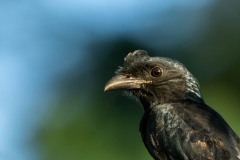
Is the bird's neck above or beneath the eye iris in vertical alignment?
beneath

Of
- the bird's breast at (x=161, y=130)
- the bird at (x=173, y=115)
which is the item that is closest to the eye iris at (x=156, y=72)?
the bird at (x=173, y=115)

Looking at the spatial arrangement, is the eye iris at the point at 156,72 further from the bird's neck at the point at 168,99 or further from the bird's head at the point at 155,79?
the bird's neck at the point at 168,99

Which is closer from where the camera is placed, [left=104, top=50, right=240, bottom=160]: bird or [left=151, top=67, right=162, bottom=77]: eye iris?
[left=104, top=50, right=240, bottom=160]: bird

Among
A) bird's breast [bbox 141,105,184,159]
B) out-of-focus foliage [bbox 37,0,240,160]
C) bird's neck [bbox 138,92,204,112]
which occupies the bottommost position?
bird's breast [bbox 141,105,184,159]

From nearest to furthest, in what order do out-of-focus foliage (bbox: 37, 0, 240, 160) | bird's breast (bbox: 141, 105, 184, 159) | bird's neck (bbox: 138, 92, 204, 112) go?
bird's breast (bbox: 141, 105, 184, 159) → bird's neck (bbox: 138, 92, 204, 112) → out-of-focus foliage (bbox: 37, 0, 240, 160)

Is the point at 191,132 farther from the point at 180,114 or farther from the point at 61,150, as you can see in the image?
the point at 61,150

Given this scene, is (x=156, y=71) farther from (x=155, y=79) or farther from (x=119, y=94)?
(x=119, y=94)

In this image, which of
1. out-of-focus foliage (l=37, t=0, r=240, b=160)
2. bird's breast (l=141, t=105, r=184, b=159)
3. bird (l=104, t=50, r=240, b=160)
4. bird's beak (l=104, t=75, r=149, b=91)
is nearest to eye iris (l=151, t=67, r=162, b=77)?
bird (l=104, t=50, r=240, b=160)

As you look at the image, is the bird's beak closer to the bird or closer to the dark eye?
the bird

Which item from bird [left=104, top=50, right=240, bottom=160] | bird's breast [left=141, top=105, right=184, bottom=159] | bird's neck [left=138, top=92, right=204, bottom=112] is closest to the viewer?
bird [left=104, top=50, right=240, bottom=160]
